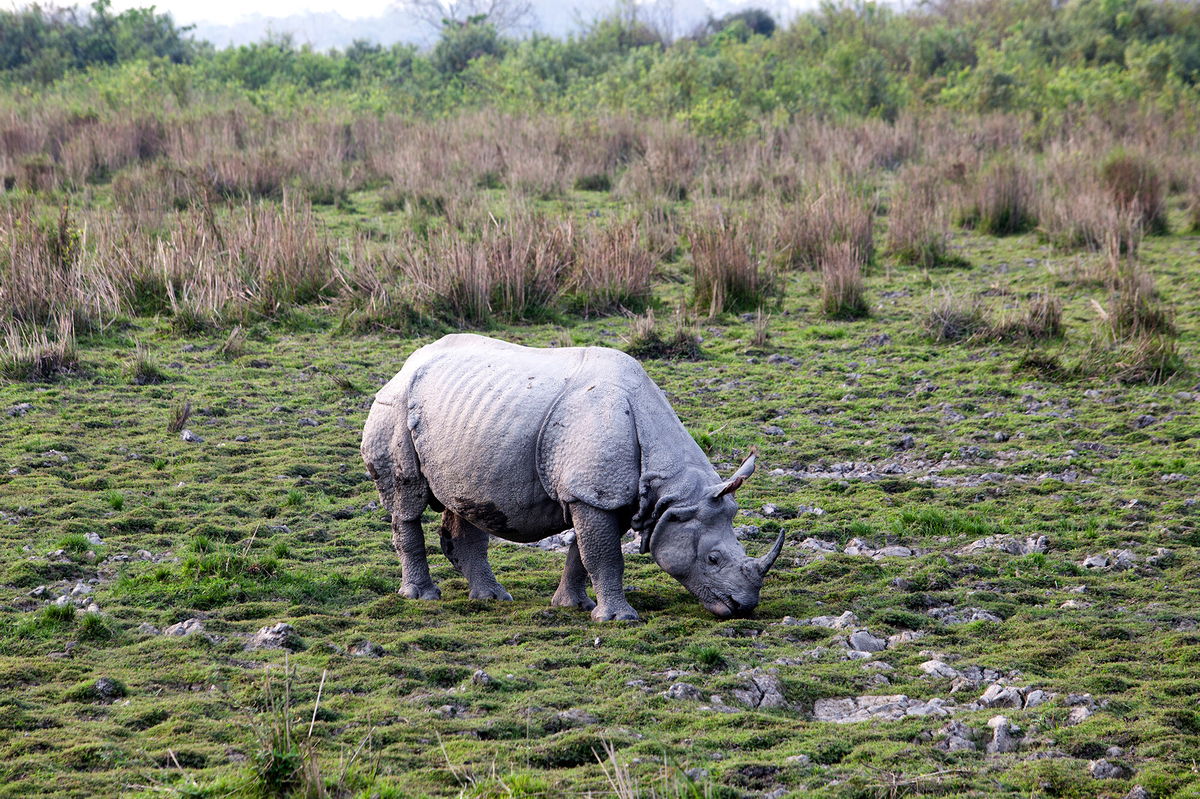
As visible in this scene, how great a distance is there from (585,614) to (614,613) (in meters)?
0.24

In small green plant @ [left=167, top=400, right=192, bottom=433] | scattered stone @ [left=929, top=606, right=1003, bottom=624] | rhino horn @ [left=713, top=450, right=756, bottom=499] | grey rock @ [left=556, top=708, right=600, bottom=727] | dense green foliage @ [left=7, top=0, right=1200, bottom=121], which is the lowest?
scattered stone @ [left=929, top=606, right=1003, bottom=624]

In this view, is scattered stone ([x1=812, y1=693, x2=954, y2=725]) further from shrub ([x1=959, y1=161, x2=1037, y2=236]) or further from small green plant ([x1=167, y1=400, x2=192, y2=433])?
shrub ([x1=959, y1=161, x2=1037, y2=236])

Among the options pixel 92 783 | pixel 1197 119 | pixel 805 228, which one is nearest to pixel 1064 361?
pixel 805 228

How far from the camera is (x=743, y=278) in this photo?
1196 centimetres

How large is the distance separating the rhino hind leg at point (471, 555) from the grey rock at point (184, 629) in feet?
4.59

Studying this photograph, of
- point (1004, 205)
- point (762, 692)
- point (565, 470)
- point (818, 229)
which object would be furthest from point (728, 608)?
point (1004, 205)

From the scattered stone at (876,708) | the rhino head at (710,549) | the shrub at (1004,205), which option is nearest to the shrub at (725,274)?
the shrub at (1004,205)

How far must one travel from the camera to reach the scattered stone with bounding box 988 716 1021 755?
166 inches

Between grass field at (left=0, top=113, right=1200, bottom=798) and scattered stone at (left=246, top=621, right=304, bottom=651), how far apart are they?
0.13 feet

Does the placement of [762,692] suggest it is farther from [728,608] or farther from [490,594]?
[490,594]

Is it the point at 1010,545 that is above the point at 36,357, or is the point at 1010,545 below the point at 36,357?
below

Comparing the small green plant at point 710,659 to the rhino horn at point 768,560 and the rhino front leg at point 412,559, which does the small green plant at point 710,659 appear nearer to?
the rhino horn at point 768,560

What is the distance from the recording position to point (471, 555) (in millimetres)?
6043

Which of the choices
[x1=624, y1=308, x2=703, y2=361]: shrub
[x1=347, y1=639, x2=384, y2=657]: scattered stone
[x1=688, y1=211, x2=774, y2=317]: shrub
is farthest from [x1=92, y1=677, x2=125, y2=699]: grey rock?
[x1=688, y1=211, x2=774, y2=317]: shrub
